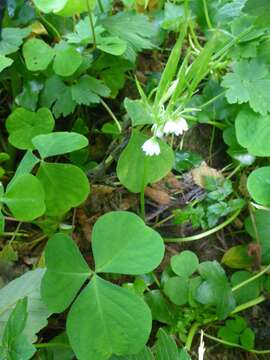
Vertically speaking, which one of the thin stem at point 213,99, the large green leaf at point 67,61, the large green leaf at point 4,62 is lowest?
the thin stem at point 213,99

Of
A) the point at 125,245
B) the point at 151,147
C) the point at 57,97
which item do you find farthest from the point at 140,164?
the point at 57,97

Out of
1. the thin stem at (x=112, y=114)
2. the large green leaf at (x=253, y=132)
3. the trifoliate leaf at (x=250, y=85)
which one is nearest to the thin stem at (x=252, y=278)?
the large green leaf at (x=253, y=132)

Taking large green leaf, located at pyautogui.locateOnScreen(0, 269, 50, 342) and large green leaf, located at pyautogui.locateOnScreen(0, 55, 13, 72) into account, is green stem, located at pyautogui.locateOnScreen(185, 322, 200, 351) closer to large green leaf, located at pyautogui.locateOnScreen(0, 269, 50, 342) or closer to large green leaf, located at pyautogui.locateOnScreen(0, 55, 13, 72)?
large green leaf, located at pyautogui.locateOnScreen(0, 269, 50, 342)

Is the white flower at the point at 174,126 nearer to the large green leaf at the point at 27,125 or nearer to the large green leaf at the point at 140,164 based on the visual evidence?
the large green leaf at the point at 140,164

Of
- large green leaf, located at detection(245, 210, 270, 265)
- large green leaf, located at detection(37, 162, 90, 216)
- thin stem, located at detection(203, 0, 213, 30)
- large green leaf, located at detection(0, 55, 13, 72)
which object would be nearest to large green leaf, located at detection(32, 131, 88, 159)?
large green leaf, located at detection(37, 162, 90, 216)

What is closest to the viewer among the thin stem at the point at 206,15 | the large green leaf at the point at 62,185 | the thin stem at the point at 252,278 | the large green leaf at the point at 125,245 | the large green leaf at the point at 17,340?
the large green leaf at the point at 17,340

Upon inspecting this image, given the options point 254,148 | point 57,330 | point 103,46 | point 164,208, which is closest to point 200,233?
point 164,208
